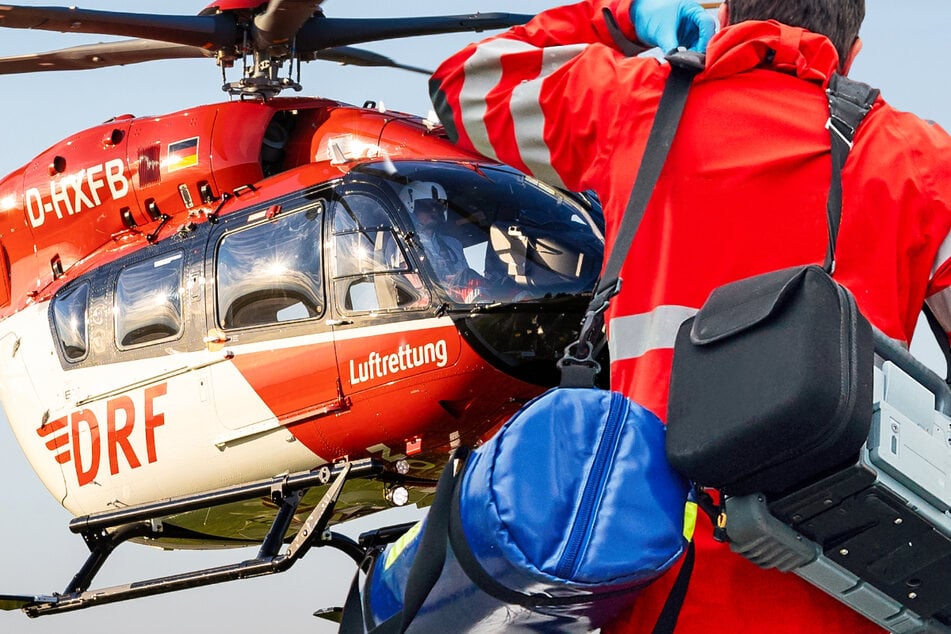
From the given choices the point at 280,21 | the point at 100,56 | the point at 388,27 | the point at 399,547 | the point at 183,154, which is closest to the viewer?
the point at 399,547

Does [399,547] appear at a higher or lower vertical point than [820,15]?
lower

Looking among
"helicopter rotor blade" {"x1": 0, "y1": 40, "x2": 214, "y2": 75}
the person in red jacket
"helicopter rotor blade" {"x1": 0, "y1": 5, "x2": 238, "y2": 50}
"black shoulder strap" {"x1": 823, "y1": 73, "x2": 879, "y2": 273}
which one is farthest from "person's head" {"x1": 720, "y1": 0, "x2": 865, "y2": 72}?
"helicopter rotor blade" {"x1": 0, "y1": 40, "x2": 214, "y2": 75}

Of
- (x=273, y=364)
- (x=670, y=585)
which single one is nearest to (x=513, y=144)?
(x=670, y=585)

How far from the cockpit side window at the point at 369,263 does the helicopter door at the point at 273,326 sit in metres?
0.12

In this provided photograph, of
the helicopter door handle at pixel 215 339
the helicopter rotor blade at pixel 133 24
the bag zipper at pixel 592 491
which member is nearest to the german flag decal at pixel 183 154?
the helicopter rotor blade at pixel 133 24

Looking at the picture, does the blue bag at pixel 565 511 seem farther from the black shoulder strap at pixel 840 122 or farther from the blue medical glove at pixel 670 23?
the blue medical glove at pixel 670 23

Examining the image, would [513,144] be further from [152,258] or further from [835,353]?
[152,258]

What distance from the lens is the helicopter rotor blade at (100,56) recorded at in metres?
7.72

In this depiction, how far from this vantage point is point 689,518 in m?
2.33

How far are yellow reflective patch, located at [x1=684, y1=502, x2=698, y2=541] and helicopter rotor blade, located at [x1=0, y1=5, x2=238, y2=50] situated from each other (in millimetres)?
5081

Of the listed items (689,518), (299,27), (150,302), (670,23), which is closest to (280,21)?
(299,27)

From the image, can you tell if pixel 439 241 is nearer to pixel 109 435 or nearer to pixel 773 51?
pixel 109 435

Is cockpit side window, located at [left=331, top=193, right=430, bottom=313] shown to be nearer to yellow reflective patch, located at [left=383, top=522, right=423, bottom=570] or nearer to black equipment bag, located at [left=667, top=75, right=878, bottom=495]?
yellow reflective patch, located at [left=383, top=522, right=423, bottom=570]

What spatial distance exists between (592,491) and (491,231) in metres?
3.56
